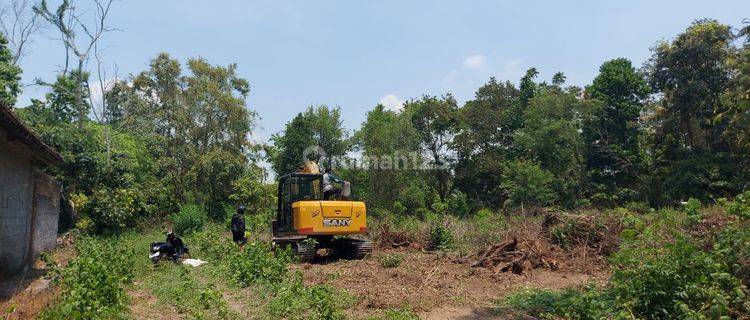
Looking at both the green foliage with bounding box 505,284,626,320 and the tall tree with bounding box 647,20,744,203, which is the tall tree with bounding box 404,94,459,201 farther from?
the green foliage with bounding box 505,284,626,320

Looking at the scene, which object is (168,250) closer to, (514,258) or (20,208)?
(20,208)

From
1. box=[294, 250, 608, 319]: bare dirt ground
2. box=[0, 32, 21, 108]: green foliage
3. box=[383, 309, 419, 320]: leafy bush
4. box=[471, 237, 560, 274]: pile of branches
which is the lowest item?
box=[294, 250, 608, 319]: bare dirt ground

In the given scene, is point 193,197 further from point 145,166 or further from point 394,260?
point 394,260

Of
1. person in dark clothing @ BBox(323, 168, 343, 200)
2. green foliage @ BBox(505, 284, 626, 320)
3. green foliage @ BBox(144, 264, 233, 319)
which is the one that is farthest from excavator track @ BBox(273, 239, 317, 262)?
green foliage @ BBox(505, 284, 626, 320)

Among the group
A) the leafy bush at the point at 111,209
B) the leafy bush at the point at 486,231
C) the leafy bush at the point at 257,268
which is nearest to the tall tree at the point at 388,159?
the leafy bush at the point at 111,209

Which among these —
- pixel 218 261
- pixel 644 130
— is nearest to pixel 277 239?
pixel 218 261

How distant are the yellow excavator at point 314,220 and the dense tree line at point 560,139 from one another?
14.8 m

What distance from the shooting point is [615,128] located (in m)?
34.1

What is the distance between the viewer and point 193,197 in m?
30.9

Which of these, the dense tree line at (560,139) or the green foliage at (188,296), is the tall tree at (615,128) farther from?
the green foliage at (188,296)

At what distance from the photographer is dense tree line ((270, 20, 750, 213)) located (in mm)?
29547

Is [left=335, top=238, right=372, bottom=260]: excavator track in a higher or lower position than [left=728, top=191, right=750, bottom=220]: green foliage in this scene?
lower

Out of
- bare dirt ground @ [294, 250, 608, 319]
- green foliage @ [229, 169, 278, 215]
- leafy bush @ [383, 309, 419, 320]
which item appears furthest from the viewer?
A: green foliage @ [229, 169, 278, 215]

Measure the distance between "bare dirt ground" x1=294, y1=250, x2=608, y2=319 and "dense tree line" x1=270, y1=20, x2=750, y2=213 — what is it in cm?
1677
